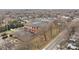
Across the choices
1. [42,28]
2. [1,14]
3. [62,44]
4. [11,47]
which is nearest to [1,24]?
[1,14]
